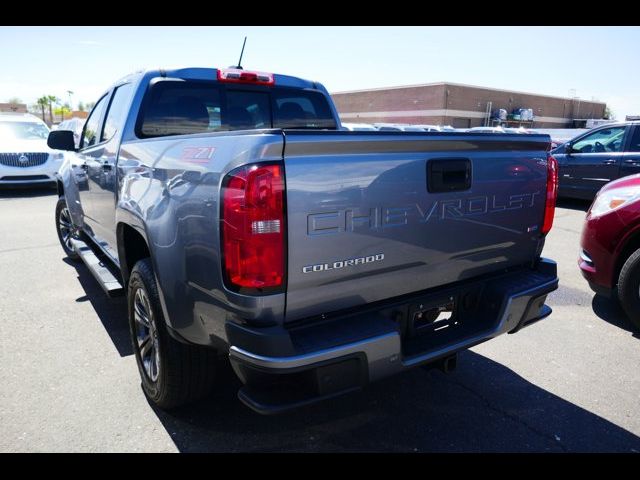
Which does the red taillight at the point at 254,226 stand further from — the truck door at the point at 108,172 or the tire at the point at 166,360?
the truck door at the point at 108,172

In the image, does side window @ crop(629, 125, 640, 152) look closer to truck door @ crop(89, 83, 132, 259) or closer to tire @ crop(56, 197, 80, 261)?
truck door @ crop(89, 83, 132, 259)

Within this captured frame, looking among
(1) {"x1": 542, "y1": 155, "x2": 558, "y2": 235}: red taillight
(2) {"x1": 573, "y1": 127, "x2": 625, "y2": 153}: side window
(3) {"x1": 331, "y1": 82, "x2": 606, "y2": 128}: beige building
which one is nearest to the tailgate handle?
(1) {"x1": 542, "y1": 155, "x2": 558, "y2": 235}: red taillight

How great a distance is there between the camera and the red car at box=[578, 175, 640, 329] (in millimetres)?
4020

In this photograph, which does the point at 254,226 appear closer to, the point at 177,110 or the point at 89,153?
the point at 177,110

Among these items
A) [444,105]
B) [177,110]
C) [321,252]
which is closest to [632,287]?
[321,252]

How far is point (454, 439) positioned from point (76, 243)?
4.23 metres

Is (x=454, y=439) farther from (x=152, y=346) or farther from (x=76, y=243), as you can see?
(x=76, y=243)

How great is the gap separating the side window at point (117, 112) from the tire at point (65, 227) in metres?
2.04

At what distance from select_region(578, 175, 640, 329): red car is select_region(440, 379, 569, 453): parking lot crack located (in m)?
1.89

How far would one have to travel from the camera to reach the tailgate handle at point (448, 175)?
7.65 ft

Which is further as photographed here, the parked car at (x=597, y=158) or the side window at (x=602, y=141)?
the side window at (x=602, y=141)

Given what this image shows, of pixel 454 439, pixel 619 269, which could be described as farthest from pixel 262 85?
pixel 619 269

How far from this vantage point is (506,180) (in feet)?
8.78

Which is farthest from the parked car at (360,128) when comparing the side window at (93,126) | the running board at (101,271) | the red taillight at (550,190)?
the side window at (93,126)
